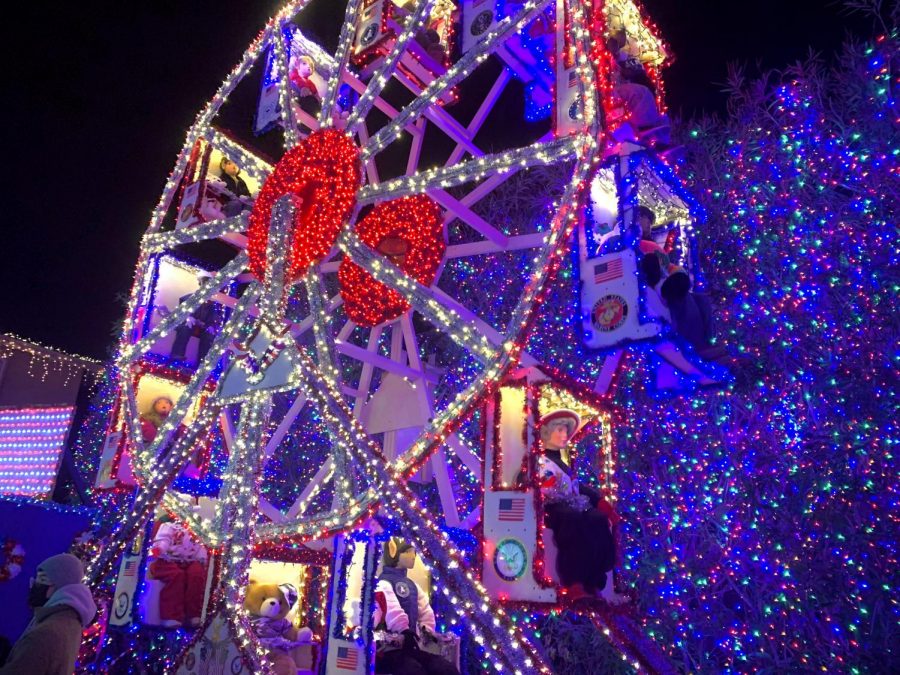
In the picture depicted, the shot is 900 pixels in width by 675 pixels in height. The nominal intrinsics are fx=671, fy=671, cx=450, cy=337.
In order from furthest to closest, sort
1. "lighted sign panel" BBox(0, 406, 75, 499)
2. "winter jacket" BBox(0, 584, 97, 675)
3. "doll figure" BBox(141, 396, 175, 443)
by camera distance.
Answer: "lighted sign panel" BBox(0, 406, 75, 499) → "doll figure" BBox(141, 396, 175, 443) → "winter jacket" BBox(0, 584, 97, 675)

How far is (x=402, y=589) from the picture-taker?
18.1 ft

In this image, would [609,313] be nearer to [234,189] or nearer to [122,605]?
[122,605]

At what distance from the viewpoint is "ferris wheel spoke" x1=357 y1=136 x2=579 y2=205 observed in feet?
16.9

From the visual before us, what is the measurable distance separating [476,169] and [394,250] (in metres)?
1.93

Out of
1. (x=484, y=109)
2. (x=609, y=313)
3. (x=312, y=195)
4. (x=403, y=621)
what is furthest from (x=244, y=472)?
(x=484, y=109)

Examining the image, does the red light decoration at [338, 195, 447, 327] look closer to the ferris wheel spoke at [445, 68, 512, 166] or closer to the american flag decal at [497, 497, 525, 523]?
the ferris wheel spoke at [445, 68, 512, 166]

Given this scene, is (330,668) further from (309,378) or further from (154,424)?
(154,424)

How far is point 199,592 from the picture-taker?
7188 mm

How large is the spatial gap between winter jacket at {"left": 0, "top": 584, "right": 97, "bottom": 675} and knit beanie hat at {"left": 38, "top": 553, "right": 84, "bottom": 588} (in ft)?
0.25

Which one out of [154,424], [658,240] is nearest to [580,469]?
[658,240]

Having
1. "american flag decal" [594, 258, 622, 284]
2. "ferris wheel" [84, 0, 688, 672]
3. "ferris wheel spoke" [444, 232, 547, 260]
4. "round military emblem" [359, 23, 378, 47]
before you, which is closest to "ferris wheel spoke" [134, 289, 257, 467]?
"ferris wheel" [84, 0, 688, 672]

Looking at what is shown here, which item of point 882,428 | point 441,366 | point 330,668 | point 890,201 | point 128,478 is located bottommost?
point 330,668

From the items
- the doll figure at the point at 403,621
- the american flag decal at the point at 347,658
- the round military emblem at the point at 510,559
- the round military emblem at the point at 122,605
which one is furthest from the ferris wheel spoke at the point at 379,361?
the round military emblem at the point at 122,605

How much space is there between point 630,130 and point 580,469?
3860 millimetres
